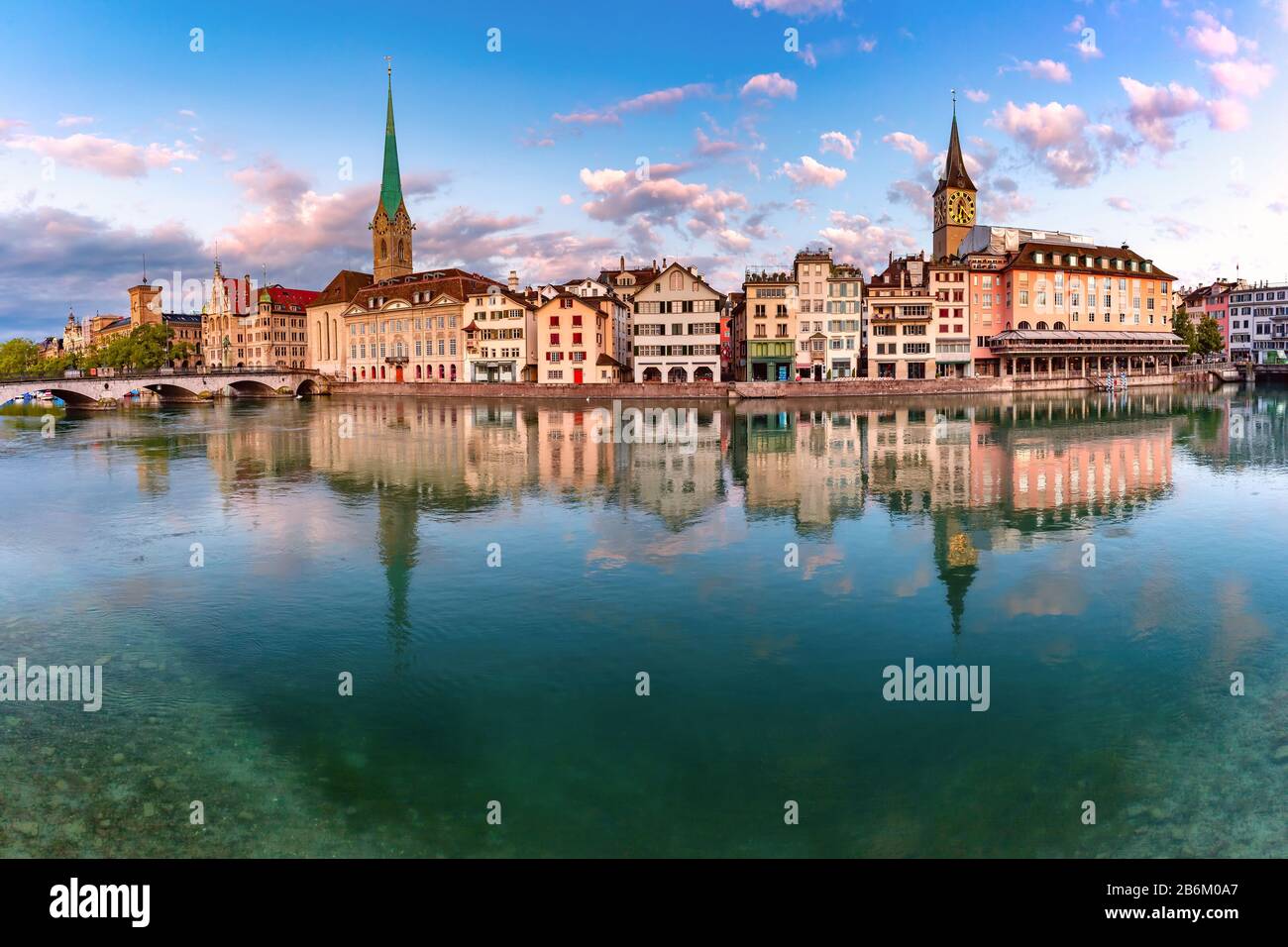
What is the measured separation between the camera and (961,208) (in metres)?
111

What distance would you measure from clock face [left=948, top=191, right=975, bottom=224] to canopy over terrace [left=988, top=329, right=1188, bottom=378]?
2286 cm

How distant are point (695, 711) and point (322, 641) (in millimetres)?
6573

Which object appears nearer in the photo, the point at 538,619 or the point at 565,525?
the point at 538,619

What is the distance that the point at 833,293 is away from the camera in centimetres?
8556

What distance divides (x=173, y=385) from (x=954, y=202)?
94221 millimetres

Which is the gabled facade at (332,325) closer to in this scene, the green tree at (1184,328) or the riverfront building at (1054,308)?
the riverfront building at (1054,308)

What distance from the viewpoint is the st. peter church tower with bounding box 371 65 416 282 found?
132 metres

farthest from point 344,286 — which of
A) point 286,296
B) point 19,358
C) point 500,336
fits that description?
Answer: point 19,358

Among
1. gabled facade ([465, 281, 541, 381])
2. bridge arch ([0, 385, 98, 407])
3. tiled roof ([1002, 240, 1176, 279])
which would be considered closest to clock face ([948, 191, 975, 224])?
tiled roof ([1002, 240, 1176, 279])

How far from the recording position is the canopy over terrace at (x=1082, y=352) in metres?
92.2

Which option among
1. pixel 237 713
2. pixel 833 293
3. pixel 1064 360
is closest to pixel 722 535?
pixel 237 713
